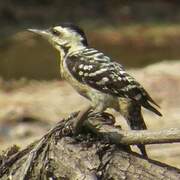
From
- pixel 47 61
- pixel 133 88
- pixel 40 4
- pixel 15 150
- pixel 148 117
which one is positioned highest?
pixel 133 88

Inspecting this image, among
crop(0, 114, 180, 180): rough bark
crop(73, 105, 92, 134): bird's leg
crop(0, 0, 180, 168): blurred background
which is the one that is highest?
crop(73, 105, 92, 134): bird's leg

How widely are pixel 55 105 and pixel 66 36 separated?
6.72 m

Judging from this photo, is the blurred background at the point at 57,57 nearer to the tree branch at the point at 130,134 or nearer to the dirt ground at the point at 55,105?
the dirt ground at the point at 55,105

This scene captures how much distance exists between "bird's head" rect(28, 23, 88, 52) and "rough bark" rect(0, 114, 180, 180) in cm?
63

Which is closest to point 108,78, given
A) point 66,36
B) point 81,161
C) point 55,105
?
point 66,36

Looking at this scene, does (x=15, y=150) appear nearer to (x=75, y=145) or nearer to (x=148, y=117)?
(x=75, y=145)

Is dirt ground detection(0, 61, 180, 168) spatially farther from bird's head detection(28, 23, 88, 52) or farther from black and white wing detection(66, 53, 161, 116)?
black and white wing detection(66, 53, 161, 116)

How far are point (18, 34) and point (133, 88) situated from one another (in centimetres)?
1322

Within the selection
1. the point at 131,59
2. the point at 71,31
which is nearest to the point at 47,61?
the point at 131,59

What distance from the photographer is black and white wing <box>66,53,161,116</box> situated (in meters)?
5.64

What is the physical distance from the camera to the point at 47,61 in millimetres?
16469

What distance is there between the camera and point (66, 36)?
604 cm

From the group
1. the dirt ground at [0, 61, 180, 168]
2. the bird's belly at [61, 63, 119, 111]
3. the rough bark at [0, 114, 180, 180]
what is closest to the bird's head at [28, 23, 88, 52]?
the bird's belly at [61, 63, 119, 111]

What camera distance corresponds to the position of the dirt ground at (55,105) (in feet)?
34.4
